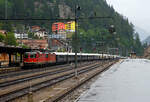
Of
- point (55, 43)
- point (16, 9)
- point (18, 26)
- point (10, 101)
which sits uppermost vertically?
point (16, 9)

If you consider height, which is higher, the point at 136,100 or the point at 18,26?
the point at 18,26

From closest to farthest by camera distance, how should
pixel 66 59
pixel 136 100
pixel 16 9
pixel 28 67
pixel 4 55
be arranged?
pixel 136 100 < pixel 4 55 < pixel 28 67 < pixel 66 59 < pixel 16 9

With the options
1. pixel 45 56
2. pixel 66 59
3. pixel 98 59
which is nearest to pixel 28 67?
pixel 45 56

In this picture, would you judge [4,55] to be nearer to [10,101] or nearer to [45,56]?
[45,56]

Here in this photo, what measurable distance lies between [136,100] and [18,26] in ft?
499

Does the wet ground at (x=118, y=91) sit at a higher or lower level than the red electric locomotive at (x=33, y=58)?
lower

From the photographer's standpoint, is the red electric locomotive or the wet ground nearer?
the wet ground

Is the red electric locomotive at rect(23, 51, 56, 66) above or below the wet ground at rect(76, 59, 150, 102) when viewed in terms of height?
above

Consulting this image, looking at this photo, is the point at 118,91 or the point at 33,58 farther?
the point at 33,58

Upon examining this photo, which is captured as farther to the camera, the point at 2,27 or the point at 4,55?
the point at 2,27

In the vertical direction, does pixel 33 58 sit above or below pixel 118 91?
above

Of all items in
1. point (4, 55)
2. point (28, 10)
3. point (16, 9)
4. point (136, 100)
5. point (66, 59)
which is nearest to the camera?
point (136, 100)

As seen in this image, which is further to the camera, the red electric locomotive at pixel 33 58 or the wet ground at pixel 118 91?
the red electric locomotive at pixel 33 58

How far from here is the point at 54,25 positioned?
193 metres
